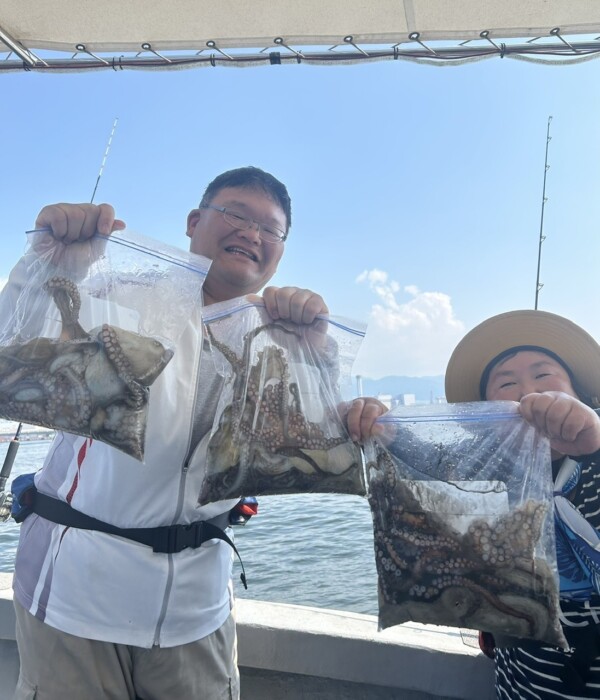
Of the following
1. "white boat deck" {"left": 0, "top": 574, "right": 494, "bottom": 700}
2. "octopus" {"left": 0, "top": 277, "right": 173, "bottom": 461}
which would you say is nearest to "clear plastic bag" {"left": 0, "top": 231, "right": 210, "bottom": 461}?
"octopus" {"left": 0, "top": 277, "right": 173, "bottom": 461}

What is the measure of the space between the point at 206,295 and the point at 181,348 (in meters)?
0.33

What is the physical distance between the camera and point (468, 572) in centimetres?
106

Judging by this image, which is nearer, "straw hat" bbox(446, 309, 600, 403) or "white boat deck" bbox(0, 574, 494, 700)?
"straw hat" bbox(446, 309, 600, 403)

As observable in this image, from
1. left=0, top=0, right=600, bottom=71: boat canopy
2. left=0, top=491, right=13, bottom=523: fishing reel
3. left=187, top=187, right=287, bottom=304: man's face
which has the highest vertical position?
left=0, top=0, right=600, bottom=71: boat canopy

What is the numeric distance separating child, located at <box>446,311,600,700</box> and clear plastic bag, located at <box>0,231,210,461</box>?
0.95 m

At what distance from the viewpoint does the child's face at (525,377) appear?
1425 mm

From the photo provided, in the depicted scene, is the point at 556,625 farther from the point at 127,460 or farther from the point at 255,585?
the point at 255,585

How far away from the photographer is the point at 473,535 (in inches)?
42.4

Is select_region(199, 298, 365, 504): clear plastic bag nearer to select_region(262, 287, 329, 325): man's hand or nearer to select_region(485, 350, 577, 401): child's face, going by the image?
select_region(262, 287, 329, 325): man's hand

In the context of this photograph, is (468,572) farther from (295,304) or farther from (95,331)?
(95,331)

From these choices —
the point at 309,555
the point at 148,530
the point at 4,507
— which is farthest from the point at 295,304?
the point at 309,555

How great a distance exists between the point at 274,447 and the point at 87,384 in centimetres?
48

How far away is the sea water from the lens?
420 centimetres

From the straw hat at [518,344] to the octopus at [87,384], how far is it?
3.68ft
